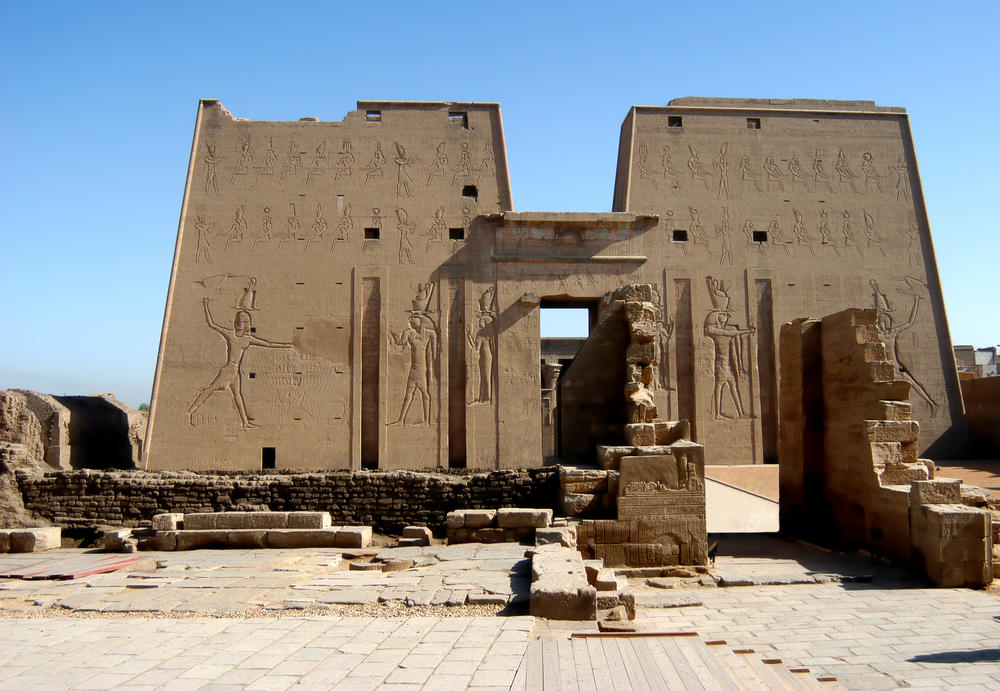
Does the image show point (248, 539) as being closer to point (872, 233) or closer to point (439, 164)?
point (439, 164)

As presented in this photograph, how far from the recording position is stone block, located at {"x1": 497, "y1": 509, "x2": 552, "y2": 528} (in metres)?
7.18

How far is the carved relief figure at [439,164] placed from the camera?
1423 centimetres

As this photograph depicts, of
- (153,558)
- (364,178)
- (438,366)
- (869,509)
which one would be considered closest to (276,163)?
(364,178)

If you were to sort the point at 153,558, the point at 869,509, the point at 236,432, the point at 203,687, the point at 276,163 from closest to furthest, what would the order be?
the point at 203,687 < the point at 153,558 < the point at 869,509 < the point at 236,432 < the point at 276,163

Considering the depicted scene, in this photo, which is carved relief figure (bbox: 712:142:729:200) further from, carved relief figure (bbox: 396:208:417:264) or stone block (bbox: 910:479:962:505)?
Answer: stone block (bbox: 910:479:962:505)

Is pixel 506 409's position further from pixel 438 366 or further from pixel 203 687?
pixel 203 687

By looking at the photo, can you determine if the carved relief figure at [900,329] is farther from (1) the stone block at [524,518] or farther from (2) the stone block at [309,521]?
(2) the stone block at [309,521]

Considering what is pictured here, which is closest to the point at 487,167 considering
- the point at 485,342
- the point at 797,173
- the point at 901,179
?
the point at 485,342

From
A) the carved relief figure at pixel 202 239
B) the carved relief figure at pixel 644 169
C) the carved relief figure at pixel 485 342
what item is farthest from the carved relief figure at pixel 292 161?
the carved relief figure at pixel 644 169

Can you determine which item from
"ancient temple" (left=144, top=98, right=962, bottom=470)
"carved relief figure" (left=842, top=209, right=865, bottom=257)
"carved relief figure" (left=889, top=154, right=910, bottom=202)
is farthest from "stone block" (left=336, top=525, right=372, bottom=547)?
"carved relief figure" (left=889, top=154, right=910, bottom=202)

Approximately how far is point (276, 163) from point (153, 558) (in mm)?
9451

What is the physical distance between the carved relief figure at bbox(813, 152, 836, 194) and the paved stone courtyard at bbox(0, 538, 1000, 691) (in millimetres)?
10182

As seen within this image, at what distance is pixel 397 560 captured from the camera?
621cm

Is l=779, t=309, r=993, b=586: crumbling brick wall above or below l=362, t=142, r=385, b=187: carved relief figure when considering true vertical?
below
